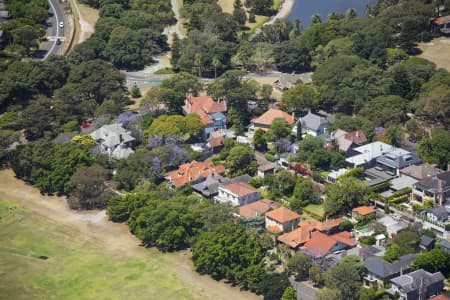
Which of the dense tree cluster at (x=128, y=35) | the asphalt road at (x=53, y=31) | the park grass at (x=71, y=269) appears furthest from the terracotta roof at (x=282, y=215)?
the asphalt road at (x=53, y=31)

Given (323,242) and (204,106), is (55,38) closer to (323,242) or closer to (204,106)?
(204,106)

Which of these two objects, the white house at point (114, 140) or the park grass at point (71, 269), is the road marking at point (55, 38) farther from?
the park grass at point (71, 269)

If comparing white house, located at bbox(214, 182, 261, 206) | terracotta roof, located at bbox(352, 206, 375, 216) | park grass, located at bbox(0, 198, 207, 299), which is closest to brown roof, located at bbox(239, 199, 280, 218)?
white house, located at bbox(214, 182, 261, 206)

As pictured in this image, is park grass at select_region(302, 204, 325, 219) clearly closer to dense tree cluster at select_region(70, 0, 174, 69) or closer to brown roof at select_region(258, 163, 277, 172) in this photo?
brown roof at select_region(258, 163, 277, 172)

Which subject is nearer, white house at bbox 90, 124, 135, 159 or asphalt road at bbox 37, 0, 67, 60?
white house at bbox 90, 124, 135, 159

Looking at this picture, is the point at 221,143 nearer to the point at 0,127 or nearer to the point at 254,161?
the point at 254,161

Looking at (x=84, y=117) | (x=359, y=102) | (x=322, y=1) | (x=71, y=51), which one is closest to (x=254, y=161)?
(x=359, y=102)

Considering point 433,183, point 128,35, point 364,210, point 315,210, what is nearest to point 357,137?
point 433,183
